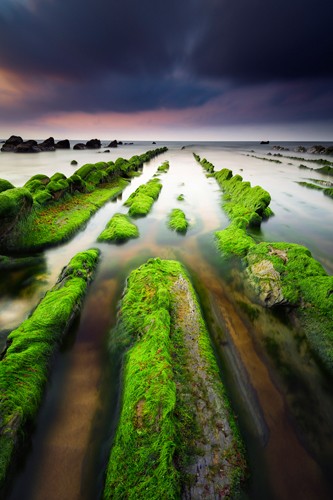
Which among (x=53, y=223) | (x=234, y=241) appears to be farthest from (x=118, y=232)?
(x=234, y=241)

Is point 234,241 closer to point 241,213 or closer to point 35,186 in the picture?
point 241,213

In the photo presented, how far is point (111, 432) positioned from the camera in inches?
154

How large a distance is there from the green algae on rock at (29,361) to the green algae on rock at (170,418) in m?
1.43

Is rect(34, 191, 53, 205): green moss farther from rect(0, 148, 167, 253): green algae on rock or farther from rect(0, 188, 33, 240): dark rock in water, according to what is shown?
rect(0, 188, 33, 240): dark rock in water

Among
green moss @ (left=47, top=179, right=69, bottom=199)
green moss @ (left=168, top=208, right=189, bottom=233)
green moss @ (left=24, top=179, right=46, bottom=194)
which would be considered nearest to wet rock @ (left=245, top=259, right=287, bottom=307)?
green moss @ (left=168, top=208, right=189, bottom=233)

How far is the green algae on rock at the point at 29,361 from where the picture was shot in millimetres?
3595

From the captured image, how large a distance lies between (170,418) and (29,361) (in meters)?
3.01

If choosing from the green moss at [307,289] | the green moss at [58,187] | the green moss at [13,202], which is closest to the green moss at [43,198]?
the green moss at [58,187]

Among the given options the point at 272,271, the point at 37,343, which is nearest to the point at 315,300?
the point at 272,271

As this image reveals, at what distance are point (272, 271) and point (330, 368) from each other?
10.4ft

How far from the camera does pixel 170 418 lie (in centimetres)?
356

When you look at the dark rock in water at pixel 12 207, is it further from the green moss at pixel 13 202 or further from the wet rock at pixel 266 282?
the wet rock at pixel 266 282

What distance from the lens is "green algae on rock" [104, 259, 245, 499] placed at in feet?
10.1

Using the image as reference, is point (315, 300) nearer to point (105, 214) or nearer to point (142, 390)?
point (142, 390)
